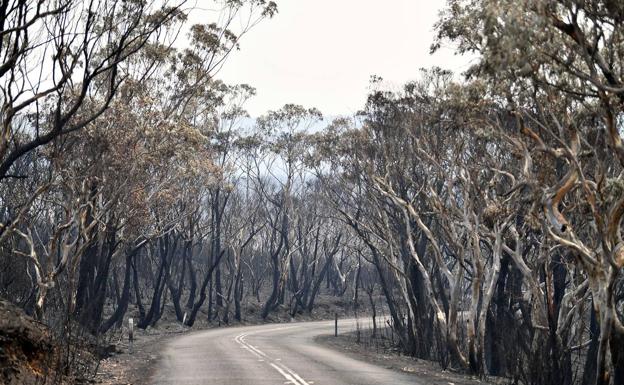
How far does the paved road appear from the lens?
16766 millimetres

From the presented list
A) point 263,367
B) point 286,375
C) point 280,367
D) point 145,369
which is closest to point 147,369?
point 145,369

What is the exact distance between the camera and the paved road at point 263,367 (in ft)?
55.0

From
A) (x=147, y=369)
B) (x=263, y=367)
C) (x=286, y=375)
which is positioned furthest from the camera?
(x=147, y=369)

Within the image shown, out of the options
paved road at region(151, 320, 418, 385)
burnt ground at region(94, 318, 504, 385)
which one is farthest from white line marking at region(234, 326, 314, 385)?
burnt ground at region(94, 318, 504, 385)

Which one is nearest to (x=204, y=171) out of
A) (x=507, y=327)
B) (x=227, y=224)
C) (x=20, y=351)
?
(x=227, y=224)

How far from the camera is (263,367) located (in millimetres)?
19547

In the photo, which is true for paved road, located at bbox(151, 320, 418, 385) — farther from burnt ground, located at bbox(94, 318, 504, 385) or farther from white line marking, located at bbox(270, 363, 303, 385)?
burnt ground, located at bbox(94, 318, 504, 385)

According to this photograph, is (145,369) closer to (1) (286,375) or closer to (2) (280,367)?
(2) (280,367)

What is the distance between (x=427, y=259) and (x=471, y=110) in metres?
18.4

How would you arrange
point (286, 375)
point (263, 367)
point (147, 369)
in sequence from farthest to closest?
point (147, 369), point (263, 367), point (286, 375)

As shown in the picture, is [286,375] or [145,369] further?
[145,369]

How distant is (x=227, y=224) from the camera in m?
55.1

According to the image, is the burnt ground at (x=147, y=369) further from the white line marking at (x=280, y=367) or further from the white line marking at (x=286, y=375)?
the white line marking at (x=286, y=375)

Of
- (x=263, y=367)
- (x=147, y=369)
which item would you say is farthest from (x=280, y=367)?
A: (x=147, y=369)
